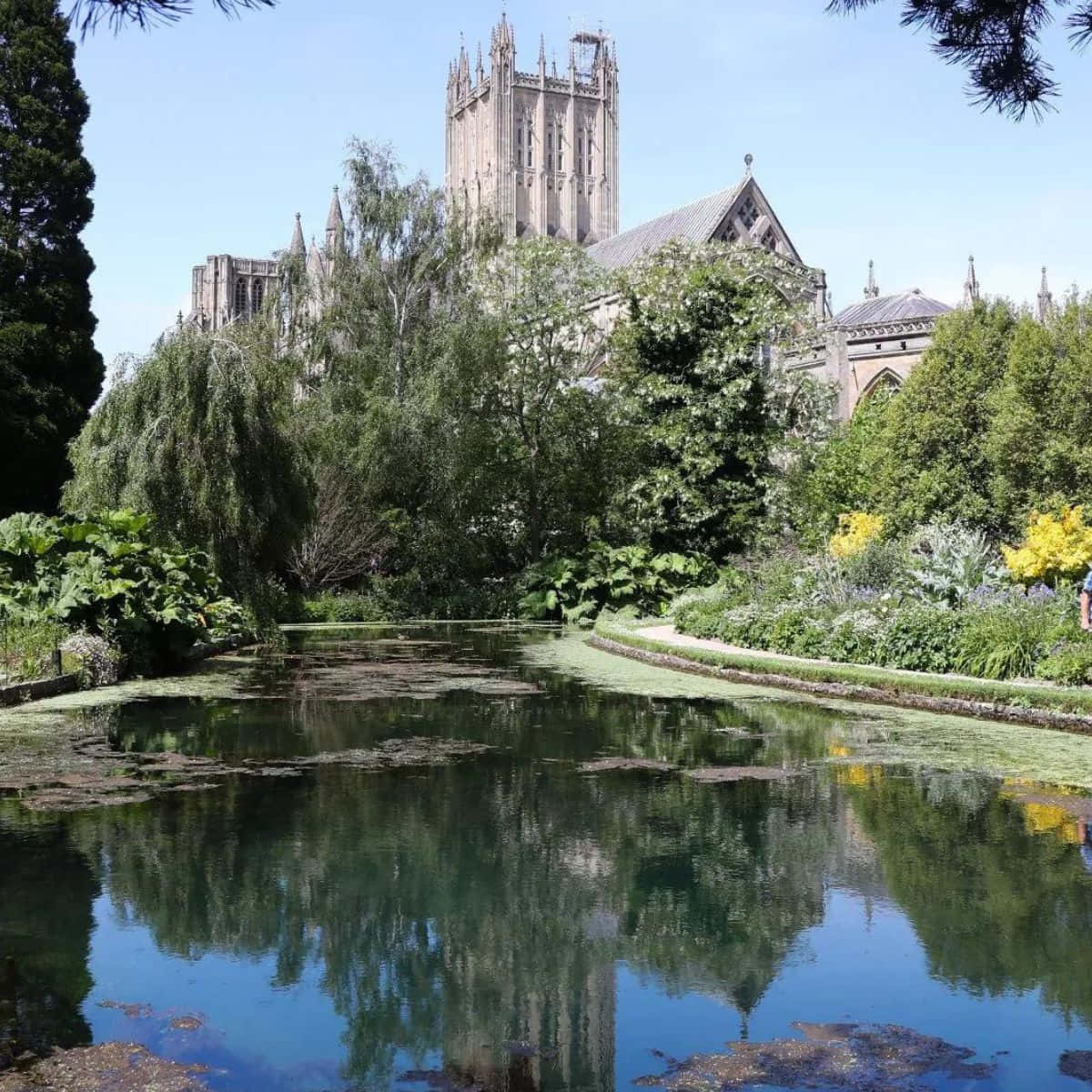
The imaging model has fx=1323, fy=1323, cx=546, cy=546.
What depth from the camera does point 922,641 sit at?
15.4 meters

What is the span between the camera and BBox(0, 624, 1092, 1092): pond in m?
4.31

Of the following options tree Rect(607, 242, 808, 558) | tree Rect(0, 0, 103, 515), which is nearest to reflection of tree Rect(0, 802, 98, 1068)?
tree Rect(607, 242, 808, 558)

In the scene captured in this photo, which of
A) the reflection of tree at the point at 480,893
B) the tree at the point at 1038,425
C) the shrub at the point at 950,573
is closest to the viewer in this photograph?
the reflection of tree at the point at 480,893

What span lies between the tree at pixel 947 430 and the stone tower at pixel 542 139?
64527mm

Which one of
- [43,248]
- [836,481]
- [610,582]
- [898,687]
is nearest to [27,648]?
[898,687]

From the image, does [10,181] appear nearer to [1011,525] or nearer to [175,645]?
[175,645]

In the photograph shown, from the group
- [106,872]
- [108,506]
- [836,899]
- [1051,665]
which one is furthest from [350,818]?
[108,506]

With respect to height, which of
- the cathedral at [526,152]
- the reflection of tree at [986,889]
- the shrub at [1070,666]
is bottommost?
the reflection of tree at [986,889]

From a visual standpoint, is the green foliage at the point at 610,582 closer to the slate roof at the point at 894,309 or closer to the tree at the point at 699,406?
the tree at the point at 699,406

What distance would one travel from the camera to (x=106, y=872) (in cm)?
647

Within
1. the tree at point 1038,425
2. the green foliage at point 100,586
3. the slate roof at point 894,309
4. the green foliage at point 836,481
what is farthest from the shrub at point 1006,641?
the slate roof at point 894,309

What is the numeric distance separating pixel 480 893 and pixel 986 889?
236 centimetres

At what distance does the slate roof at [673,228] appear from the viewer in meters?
64.2

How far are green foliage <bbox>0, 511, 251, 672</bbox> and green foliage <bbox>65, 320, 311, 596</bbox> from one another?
3150mm
